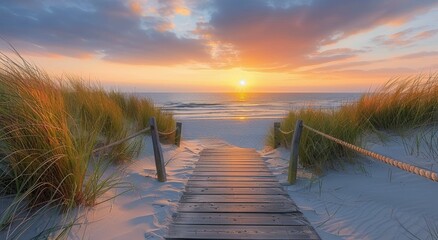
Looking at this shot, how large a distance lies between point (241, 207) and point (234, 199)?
33cm

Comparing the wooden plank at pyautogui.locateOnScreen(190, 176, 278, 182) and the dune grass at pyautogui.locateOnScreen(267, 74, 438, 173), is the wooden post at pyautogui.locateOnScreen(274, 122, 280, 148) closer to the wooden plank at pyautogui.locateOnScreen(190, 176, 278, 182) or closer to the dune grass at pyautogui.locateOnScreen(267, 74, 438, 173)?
the dune grass at pyautogui.locateOnScreen(267, 74, 438, 173)

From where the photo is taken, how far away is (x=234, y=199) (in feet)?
14.1

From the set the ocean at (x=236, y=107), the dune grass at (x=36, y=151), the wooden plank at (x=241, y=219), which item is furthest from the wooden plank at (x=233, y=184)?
the ocean at (x=236, y=107)

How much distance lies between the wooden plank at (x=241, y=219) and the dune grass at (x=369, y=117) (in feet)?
6.40

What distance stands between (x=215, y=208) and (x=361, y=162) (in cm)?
293

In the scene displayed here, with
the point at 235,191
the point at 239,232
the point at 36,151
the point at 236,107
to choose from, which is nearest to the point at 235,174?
the point at 235,191

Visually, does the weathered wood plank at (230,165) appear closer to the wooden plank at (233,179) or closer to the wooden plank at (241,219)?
the wooden plank at (233,179)

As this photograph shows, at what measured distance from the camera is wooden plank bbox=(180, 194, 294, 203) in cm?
423

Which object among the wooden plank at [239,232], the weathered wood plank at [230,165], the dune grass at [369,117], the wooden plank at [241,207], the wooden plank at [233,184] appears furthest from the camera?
the weathered wood plank at [230,165]

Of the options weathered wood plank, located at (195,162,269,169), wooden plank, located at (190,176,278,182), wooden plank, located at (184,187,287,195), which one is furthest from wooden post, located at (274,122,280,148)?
wooden plank, located at (184,187,287,195)

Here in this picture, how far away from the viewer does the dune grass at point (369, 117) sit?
5.51 m

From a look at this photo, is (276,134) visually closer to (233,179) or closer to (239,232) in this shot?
(233,179)

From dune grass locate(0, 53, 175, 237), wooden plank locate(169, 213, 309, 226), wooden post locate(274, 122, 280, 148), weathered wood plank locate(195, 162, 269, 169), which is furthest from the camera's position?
wooden post locate(274, 122, 280, 148)

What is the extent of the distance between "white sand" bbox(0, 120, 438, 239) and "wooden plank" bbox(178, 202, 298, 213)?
17 centimetres
